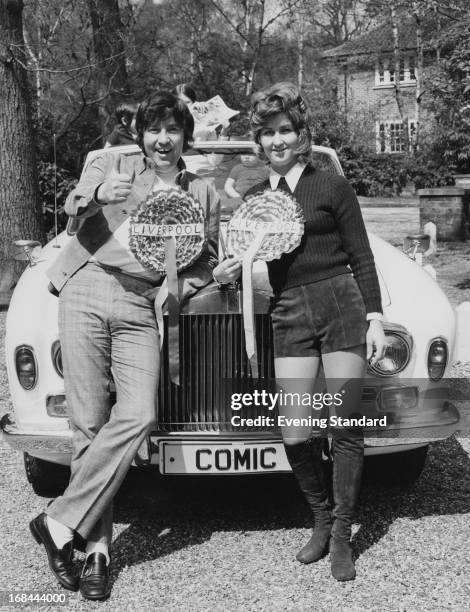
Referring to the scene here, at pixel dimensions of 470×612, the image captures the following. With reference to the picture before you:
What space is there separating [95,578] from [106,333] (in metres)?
0.95

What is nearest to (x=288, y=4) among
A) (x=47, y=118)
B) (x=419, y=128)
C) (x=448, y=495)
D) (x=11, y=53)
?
(x=419, y=128)

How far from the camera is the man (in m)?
3.07

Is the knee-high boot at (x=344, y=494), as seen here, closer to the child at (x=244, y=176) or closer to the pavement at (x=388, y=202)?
the child at (x=244, y=176)

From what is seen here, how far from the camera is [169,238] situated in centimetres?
326

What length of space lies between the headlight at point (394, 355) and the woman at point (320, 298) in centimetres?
38

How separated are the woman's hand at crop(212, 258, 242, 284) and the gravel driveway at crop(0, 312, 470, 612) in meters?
1.21

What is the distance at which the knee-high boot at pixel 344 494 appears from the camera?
317cm

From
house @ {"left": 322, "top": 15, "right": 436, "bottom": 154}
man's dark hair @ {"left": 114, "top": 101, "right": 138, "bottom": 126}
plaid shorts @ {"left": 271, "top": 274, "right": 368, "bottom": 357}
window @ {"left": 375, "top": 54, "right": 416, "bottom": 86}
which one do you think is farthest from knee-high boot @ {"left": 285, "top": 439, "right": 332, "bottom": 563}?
window @ {"left": 375, "top": 54, "right": 416, "bottom": 86}

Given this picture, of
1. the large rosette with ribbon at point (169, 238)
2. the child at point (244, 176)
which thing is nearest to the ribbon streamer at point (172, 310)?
the large rosette with ribbon at point (169, 238)

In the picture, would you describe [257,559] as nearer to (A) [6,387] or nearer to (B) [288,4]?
(A) [6,387]

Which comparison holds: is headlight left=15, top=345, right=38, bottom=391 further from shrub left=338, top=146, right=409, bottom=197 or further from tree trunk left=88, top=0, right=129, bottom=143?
shrub left=338, top=146, right=409, bottom=197

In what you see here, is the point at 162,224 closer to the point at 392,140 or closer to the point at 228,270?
the point at 228,270

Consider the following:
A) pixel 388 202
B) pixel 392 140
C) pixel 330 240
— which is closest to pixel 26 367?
pixel 330 240

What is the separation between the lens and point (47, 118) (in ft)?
55.8
